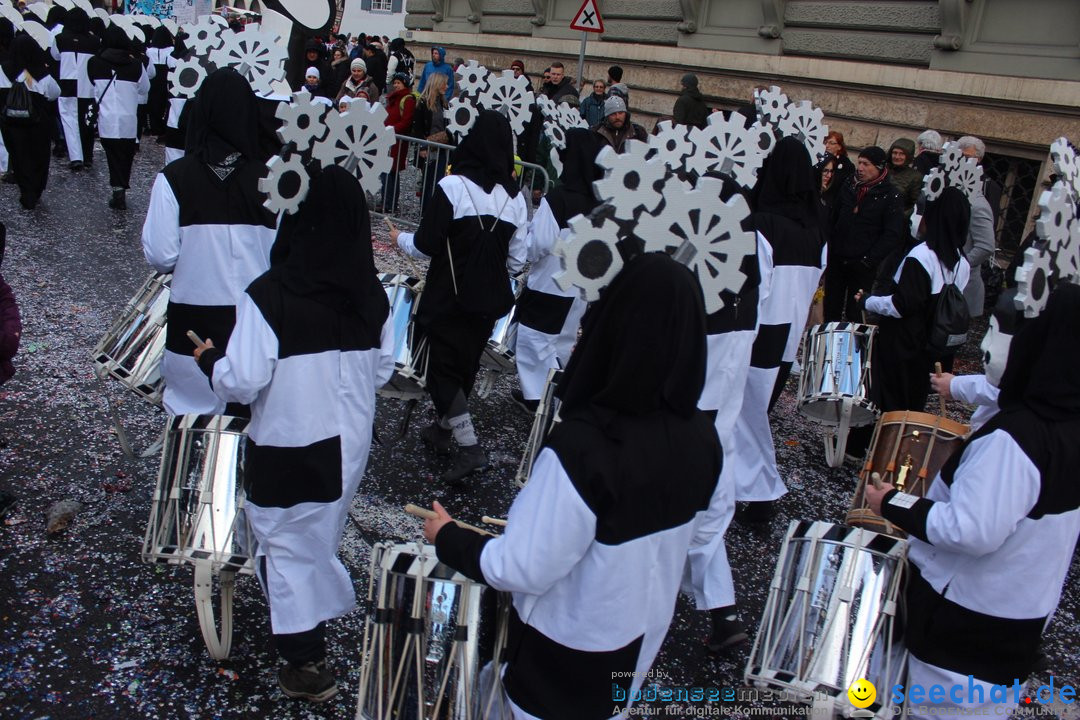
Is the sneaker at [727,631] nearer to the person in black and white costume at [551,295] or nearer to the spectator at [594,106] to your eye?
the person in black and white costume at [551,295]

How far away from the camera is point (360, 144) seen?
154 inches

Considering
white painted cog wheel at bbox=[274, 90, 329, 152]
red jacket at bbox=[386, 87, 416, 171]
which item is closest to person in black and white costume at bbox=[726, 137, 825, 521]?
white painted cog wheel at bbox=[274, 90, 329, 152]

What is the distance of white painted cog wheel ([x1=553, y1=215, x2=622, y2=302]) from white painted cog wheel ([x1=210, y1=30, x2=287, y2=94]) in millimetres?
5016

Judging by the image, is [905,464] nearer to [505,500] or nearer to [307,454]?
[505,500]

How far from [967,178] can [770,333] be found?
2.88 m

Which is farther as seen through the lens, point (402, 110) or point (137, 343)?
point (402, 110)

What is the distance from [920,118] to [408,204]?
269 inches

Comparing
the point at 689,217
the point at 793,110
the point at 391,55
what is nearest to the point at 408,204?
the point at 793,110

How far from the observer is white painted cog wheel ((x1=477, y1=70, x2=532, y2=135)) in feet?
28.3

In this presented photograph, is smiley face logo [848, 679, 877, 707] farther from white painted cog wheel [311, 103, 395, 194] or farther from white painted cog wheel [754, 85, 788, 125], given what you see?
white painted cog wheel [754, 85, 788, 125]

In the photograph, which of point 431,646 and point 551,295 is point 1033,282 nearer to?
point 431,646

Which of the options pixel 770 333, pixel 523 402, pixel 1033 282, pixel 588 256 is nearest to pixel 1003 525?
pixel 1033 282

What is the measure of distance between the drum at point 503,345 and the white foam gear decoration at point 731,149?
144 centimetres

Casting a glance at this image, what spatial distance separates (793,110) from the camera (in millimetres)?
7934
